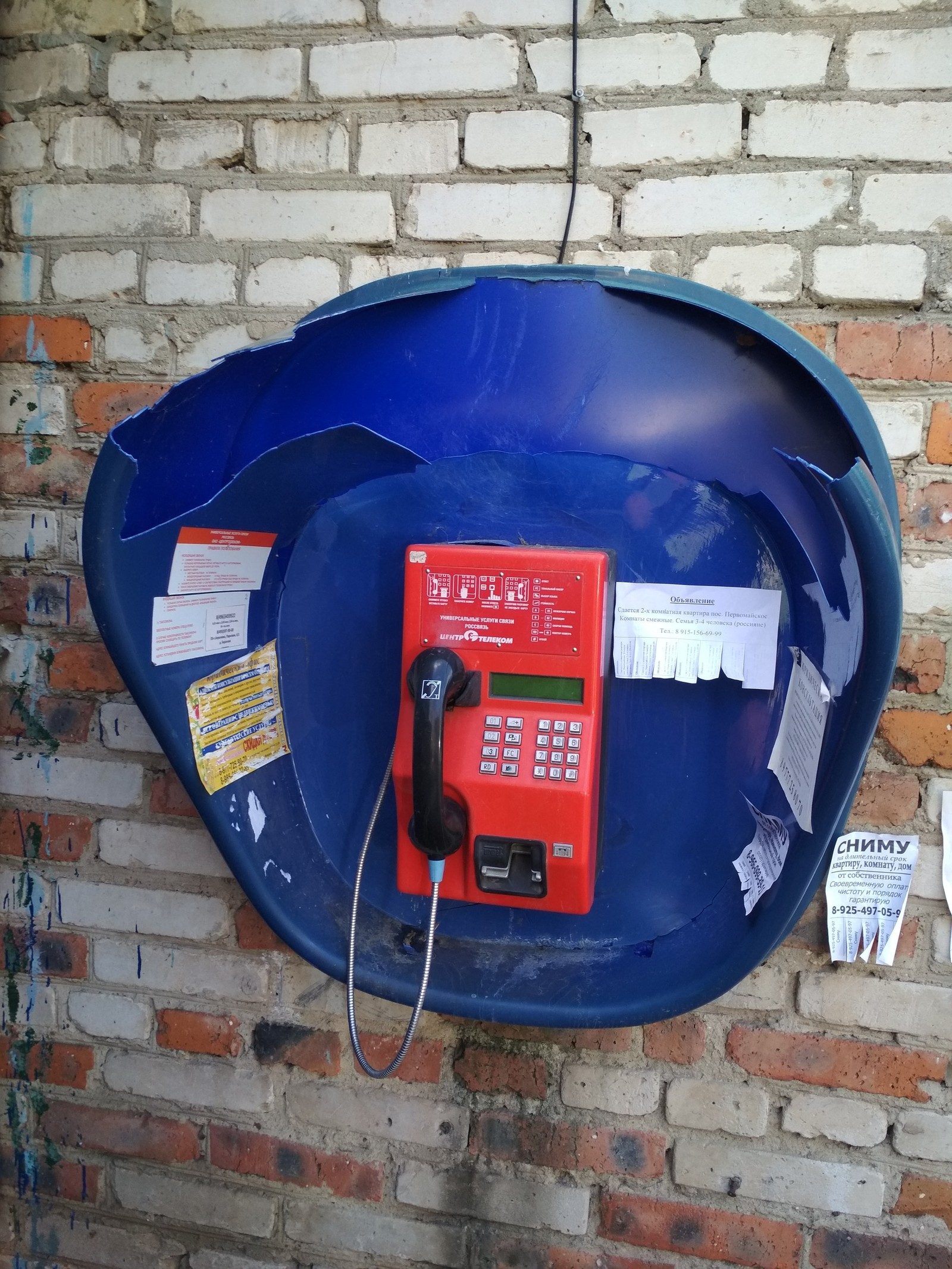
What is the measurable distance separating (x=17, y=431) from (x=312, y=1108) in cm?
110

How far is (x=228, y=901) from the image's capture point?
1.34m

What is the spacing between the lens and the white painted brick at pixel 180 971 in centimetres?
134

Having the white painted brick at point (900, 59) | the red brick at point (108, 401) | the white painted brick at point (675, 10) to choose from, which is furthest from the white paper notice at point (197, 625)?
the white painted brick at point (900, 59)

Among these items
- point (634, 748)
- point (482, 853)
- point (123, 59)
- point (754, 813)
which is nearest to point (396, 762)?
point (482, 853)

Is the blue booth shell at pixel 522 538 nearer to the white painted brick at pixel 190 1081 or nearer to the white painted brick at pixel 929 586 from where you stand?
the white painted brick at pixel 929 586

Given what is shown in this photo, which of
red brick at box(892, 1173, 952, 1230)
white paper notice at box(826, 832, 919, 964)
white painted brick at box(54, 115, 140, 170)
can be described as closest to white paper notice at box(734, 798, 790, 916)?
white paper notice at box(826, 832, 919, 964)

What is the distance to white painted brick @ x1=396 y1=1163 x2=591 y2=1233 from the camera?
4.10ft

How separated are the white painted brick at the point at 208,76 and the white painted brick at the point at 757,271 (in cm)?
62

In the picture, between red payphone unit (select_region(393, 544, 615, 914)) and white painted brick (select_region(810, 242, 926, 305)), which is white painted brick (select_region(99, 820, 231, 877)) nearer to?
red payphone unit (select_region(393, 544, 615, 914))

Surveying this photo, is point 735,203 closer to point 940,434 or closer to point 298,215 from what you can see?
point 940,434

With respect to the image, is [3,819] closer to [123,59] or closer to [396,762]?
[396,762]

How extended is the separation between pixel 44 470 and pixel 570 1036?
3.66ft

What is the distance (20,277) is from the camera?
1.34 m

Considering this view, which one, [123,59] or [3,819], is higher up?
[123,59]
